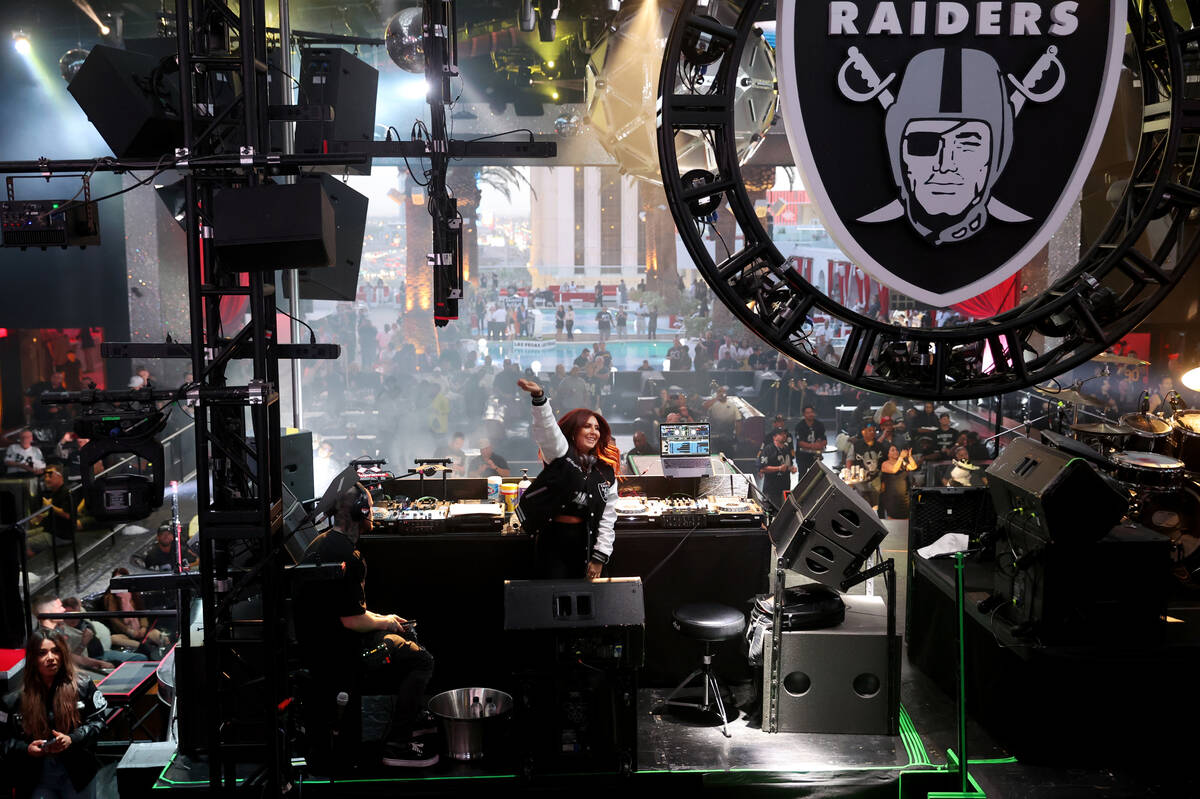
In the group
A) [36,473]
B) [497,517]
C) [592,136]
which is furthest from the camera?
[592,136]

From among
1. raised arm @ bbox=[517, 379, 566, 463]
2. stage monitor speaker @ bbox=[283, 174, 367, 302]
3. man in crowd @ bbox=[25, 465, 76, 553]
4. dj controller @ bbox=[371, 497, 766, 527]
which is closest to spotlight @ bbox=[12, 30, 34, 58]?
man in crowd @ bbox=[25, 465, 76, 553]

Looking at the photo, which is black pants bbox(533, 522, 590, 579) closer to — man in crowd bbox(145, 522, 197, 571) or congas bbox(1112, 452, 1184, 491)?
man in crowd bbox(145, 522, 197, 571)

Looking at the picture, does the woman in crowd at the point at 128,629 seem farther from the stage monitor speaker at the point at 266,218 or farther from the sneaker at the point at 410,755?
the stage monitor speaker at the point at 266,218

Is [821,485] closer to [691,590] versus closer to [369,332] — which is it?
[691,590]

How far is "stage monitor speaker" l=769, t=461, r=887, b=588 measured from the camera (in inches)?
220

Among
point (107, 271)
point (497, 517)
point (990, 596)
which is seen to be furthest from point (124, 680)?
point (107, 271)

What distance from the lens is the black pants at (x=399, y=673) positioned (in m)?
5.48

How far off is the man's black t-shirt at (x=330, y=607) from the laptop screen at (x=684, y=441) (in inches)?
97.5

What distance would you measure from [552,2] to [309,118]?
3.74 metres

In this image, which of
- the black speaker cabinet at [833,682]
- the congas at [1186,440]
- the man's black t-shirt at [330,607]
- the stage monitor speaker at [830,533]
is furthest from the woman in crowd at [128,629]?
the congas at [1186,440]

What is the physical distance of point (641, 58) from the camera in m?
7.61

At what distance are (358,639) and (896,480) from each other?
6.90m

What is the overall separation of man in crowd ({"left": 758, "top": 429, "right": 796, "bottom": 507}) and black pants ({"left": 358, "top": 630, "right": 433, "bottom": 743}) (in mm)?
5642

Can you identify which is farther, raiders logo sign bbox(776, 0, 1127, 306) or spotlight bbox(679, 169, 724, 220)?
spotlight bbox(679, 169, 724, 220)
